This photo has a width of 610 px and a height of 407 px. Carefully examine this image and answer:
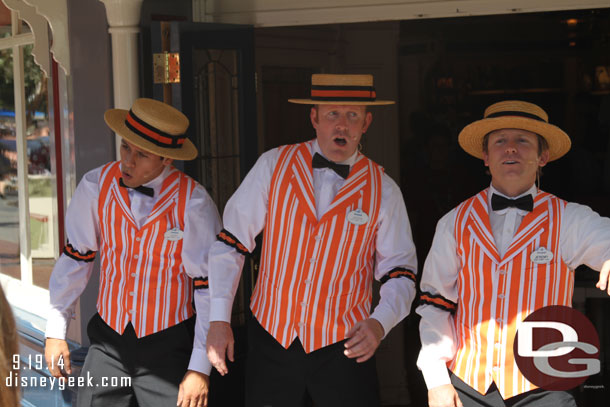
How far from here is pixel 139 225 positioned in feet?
10.2

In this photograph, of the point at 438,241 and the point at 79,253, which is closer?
the point at 438,241

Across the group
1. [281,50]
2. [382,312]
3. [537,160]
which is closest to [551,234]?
[537,160]

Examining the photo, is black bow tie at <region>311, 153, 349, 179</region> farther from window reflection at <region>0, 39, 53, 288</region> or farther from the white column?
window reflection at <region>0, 39, 53, 288</region>

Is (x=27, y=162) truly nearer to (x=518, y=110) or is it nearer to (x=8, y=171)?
(x=8, y=171)

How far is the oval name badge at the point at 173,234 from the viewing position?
3087mm

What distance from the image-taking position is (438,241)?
9.05ft

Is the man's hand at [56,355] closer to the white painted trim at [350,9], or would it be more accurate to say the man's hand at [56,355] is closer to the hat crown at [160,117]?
the hat crown at [160,117]

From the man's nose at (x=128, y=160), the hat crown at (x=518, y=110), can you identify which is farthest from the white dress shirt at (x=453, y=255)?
the man's nose at (x=128, y=160)

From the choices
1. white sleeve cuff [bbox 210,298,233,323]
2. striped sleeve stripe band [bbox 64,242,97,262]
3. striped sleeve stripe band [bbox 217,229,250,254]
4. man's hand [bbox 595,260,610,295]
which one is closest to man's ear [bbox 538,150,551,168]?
man's hand [bbox 595,260,610,295]

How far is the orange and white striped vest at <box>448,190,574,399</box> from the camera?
2.61 meters

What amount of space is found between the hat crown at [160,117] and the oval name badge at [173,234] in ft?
1.27

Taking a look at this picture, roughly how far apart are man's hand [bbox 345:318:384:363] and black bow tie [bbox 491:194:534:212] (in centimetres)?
59

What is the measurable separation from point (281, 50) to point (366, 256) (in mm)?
2426

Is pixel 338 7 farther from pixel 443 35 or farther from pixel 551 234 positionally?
pixel 443 35
